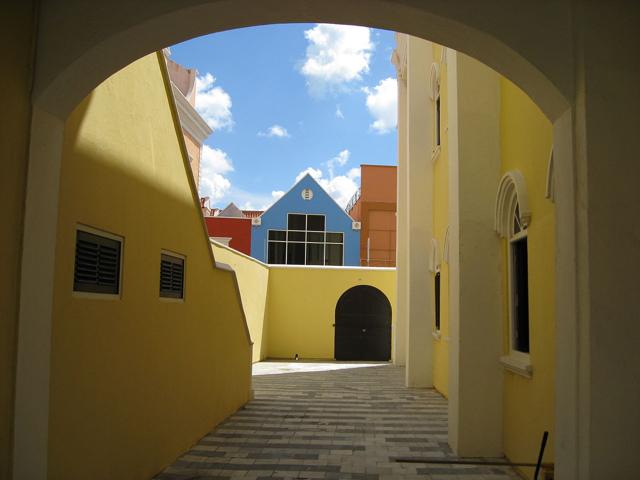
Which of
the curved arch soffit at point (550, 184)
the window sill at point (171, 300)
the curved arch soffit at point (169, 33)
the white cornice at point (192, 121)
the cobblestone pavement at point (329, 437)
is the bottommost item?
the cobblestone pavement at point (329, 437)

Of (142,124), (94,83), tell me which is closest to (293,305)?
(142,124)

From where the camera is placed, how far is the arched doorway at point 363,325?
19656 millimetres

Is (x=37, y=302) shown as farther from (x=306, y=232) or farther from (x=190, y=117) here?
(x=306, y=232)

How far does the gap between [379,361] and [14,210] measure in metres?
17.1

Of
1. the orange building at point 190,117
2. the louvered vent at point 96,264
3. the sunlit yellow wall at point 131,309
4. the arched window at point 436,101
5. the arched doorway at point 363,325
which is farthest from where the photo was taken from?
the arched doorway at point 363,325

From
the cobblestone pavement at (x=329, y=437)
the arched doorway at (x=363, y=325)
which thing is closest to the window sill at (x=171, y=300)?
the cobblestone pavement at (x=329, y=437)

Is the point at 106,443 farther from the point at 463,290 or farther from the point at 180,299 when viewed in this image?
the point at 463,290

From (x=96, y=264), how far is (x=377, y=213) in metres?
28.3

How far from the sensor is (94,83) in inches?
150

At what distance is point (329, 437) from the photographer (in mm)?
8156

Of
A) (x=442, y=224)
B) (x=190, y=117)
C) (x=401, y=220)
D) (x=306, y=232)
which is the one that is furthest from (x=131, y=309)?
(x=306, y=232)

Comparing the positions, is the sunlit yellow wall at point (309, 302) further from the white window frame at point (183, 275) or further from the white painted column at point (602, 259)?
the white painted column at point (602, 259)

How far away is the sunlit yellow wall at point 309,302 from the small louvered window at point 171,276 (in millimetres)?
13041

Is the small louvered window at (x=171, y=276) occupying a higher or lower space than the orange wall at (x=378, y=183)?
lower
